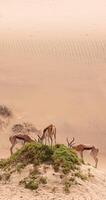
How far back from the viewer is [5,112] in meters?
20.0

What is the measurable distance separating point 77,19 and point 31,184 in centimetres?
2335

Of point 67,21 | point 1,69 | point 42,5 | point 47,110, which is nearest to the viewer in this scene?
point 47,110

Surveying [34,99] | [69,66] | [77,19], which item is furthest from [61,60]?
→ [77,19]

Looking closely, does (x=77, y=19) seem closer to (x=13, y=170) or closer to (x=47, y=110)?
(x=47, y=110)

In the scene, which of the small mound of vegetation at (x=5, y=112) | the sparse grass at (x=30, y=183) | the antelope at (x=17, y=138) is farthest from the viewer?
the small mound of vegetation at (x=5, y=112)

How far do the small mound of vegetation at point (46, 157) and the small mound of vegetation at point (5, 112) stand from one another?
284 inches

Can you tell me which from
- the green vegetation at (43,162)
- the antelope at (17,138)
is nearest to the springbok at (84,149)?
the antelope at (17,138)

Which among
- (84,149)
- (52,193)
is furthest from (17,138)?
(52,193)

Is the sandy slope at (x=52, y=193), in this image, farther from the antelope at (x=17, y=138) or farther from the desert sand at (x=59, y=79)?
the antelope at (x=17, y=138)

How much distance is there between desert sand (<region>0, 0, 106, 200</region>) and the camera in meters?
19.0

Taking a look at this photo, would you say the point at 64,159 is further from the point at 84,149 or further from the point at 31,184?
the point at 84,149

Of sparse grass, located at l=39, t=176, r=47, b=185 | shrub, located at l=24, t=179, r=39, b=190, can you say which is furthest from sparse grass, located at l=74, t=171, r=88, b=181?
shrub, located at l=24, t=179, r=39, b=190

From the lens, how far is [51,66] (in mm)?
24219

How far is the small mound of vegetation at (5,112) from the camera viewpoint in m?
19.8
